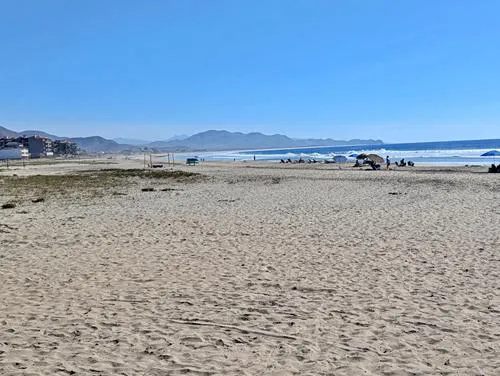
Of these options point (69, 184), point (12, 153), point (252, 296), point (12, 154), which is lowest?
point (252, 296)

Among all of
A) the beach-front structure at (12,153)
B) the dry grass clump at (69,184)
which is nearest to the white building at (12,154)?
the beach-front structure at (12,153)

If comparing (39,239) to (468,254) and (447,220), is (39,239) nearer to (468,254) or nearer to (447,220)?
(468,254)

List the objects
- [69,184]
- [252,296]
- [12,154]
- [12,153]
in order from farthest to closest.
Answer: [12,153]
[12,154]
[69,184]
[252,296]

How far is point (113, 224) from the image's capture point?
584 inches

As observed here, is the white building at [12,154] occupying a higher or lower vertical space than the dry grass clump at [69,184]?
higher

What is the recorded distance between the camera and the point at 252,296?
24.4ft

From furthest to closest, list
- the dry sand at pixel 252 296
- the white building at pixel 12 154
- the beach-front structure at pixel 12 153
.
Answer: the white building at pixel 12 154 < the beach-front structure at pixel 12 153 < the dry sand at pixel 252 296

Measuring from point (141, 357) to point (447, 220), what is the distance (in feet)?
39.6

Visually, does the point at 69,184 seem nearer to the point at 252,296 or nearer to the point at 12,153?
the point at 252,296

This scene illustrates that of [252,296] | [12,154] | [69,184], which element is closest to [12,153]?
[12,154]

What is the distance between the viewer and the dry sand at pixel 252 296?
518 cm

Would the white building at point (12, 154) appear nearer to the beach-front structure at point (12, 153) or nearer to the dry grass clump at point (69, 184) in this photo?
the beach-front structure at point (12, 153)

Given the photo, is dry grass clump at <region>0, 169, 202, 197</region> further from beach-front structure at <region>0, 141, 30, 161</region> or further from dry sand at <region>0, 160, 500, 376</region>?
beach-front structure at <region>0, 141, 30, 161</region>

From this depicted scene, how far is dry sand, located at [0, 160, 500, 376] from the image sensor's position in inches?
204
